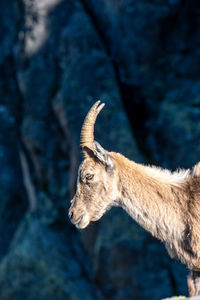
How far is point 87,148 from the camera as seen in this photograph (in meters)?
7.06

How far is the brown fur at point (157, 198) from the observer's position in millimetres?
6820

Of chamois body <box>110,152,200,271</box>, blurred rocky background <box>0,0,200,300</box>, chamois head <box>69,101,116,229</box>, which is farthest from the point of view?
blurred rocky background <box>0,0,200,300</box>

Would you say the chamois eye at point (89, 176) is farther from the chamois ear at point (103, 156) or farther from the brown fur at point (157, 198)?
the chamois ear at point (103, 156)

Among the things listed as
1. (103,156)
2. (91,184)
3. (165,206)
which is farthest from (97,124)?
(165,206)

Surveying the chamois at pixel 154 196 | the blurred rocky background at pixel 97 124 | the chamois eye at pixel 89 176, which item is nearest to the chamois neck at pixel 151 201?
the chamois at pixel 154 196

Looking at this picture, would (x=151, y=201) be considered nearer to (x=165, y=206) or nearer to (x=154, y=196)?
(x=154, y=196)

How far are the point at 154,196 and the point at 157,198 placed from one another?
0.05 m

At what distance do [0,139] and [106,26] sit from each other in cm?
483

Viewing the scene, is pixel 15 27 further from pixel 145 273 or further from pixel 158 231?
pixel 158 231

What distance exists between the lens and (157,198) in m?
6.88

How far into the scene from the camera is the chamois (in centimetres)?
682

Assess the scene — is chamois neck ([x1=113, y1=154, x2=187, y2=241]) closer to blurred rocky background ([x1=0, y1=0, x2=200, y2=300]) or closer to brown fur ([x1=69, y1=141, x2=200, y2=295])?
brown fur ([x1=69, y1=141, x2=200, y2=295])

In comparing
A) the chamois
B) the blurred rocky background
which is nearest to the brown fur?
the chamois

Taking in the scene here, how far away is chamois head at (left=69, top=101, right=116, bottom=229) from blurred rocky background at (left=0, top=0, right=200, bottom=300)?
20.9ft
